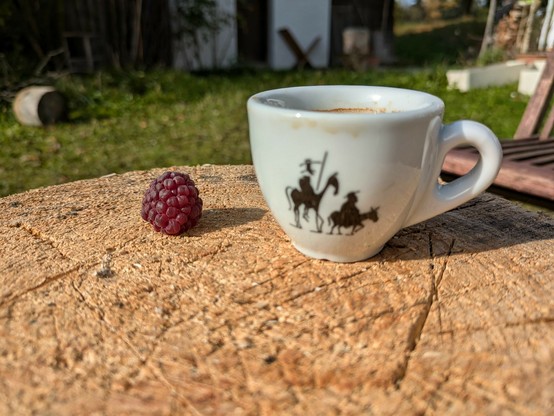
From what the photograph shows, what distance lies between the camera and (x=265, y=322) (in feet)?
2.13

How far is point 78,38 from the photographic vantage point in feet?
19.0

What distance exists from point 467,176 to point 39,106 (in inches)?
139

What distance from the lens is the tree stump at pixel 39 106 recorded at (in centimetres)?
368

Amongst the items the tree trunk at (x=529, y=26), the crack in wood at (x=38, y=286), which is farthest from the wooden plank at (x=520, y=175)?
the tree trunk at (x=529, y=26)

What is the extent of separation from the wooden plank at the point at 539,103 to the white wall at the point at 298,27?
5.74m

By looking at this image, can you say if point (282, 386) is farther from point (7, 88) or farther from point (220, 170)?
point (7, 88)

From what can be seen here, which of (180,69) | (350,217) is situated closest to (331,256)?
(350,217)

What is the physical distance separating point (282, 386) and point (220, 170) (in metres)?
0.83

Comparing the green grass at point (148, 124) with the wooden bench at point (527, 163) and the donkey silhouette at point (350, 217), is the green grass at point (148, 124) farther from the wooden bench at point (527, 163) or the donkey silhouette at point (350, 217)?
the donkey silhouette at point (350, 217)

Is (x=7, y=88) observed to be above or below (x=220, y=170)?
below

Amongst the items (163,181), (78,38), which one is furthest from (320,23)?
(163,181)

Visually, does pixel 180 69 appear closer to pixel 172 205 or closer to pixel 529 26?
pixel 529 26

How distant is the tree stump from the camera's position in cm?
368

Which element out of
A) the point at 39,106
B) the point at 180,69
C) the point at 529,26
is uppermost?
the point at 529,26
